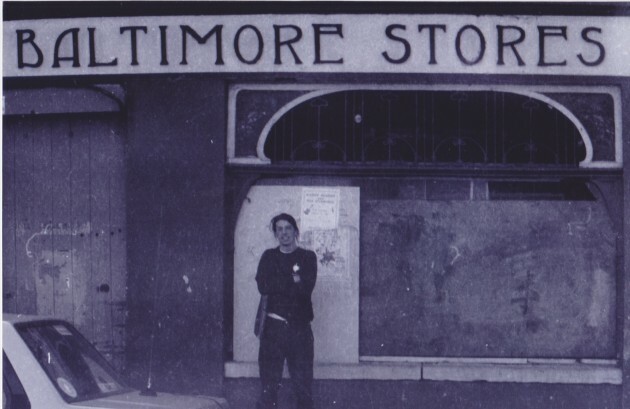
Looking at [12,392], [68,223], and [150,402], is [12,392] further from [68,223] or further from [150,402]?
[68,223]

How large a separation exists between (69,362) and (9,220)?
4.93 metres

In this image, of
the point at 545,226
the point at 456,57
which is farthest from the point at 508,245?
the point at 456,57

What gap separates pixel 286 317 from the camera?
29.9ft

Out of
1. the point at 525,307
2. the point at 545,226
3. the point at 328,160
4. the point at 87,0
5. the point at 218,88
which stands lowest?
the point at 525,307

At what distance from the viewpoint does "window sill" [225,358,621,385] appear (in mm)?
9703

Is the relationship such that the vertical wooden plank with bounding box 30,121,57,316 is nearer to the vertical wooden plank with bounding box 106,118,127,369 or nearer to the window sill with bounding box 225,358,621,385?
the vertical wooden plank with bounding box 106,118,127,369

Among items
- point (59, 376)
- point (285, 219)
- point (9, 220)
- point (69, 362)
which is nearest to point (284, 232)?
point (285, 219)

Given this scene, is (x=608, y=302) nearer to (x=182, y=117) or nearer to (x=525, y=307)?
(x=525, y=307)

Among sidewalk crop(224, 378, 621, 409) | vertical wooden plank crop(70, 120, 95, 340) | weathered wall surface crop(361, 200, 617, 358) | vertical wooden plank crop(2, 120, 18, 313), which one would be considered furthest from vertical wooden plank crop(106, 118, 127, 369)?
weathered wall surface crop(361, 200, 617, 358)

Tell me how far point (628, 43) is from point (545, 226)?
1.88 metres

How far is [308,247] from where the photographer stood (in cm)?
995

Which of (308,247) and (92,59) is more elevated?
(92,59)

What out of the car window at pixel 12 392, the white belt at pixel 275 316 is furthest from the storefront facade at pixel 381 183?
the car window at pixel 12 392

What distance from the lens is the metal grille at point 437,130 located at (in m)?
9.98
